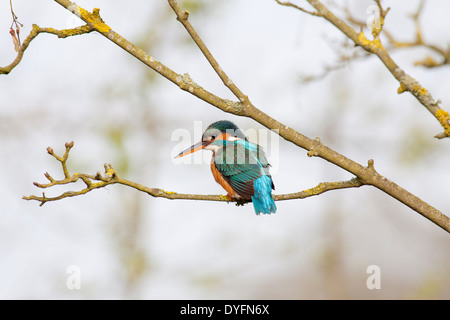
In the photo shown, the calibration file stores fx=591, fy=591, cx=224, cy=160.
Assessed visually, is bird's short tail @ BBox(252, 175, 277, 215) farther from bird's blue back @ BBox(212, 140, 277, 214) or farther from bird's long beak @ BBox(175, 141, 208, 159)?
bird's long beak @ BBox(175, 141, 208, 159)

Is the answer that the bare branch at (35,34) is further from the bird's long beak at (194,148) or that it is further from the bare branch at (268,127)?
the bird's long beak at (194,148)

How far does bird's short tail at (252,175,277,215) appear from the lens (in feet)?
12.7

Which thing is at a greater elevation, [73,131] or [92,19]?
[73,131]

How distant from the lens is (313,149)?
2545mm

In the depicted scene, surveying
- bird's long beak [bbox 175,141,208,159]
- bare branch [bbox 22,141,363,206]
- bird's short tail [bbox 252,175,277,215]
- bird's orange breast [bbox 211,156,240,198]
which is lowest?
bare branch [bbox 22,141,363,206]

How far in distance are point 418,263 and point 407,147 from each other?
4965 millimetres

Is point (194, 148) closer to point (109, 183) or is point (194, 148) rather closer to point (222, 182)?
point (222, 182)

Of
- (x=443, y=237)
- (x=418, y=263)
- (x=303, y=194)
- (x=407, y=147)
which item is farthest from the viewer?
(x=418, y=263)

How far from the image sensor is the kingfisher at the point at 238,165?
3.96m

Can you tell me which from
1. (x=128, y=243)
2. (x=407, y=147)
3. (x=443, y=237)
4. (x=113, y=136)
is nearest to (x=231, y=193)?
(x=443, y=237)

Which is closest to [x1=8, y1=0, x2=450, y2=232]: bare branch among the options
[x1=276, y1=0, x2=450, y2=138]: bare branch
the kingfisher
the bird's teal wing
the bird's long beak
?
[x1=276, y1=0, x2=450, y2=138]: bare branch

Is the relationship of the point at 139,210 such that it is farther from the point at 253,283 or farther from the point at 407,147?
the point at 407,147

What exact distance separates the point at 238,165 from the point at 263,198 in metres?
0.49

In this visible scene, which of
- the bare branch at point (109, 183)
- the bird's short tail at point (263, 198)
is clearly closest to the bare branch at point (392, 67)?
the bare branch at point (109, 183)
